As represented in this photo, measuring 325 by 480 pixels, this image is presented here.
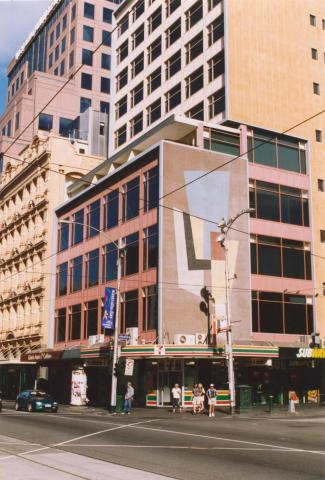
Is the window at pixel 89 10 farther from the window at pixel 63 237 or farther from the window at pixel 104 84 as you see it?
the window at pixel 63 237

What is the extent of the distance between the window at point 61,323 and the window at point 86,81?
44.5 m

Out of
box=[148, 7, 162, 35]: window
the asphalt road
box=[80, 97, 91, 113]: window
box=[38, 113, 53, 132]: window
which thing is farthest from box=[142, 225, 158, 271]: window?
box=[80, 97, 91, 113]: window

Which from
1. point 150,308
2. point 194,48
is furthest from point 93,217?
point 194,48

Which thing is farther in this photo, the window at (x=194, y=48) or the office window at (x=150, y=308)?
the window at (x=194, y=48)

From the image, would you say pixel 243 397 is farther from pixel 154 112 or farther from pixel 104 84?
pixel 104 84

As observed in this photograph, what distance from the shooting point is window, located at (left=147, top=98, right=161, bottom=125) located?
5884cm

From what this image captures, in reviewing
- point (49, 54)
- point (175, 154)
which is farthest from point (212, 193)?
point (49, 54)

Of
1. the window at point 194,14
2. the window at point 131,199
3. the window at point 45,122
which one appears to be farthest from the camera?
the window at point 45,122

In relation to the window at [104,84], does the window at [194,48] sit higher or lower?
lower

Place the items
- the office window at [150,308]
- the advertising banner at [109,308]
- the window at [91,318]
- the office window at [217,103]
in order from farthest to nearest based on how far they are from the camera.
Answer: the window at [91,318] < the office window at [217,103] < the advertising banner at [109,308] < the office window at [150,308]

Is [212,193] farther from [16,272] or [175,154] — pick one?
[16,272]

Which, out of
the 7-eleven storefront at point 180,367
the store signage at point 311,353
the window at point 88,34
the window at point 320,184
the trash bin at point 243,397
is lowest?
the trash bin at point 243,397

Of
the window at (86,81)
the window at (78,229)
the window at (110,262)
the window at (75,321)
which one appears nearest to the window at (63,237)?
the window at (78,229)

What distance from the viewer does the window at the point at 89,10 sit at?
93.4 meters
